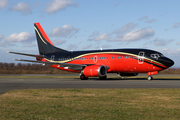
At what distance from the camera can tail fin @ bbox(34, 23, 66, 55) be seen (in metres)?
41.7

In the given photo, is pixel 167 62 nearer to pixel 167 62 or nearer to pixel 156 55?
pixel 167 62

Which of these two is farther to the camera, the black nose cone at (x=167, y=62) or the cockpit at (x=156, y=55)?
the cockpit at (x=156, y=55)

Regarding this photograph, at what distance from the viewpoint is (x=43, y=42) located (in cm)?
4212

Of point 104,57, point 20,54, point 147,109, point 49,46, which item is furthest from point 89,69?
point 147,109

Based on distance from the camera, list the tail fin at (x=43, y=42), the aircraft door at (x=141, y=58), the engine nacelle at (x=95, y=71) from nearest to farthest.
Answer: the engine nacelle at (x=95, y=71) < the aircraft door at (x=141, y=58) < the tail fin at (x=43, y=42)

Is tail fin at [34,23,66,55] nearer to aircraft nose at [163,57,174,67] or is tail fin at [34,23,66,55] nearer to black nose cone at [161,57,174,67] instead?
Result: black nose cone at [161,57,174,67]

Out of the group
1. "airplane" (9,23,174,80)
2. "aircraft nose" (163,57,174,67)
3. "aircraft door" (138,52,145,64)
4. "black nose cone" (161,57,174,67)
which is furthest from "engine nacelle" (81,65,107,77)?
"aircraft nose" (163,57,174,67)

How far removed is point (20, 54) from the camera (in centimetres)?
3416

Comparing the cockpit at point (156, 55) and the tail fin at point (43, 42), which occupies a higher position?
the tail fin at point (43, 42)

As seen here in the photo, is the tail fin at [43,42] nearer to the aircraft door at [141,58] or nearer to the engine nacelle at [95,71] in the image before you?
the engine nacelle at [95,71]

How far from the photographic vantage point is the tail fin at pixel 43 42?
41.7 metres

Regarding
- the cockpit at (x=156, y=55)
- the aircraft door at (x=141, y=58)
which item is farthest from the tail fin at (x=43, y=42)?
the cockpit at (x=156, y=55)

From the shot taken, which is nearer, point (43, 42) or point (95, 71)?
point (95, 71)

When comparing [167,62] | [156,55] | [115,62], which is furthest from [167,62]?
[115,62]
